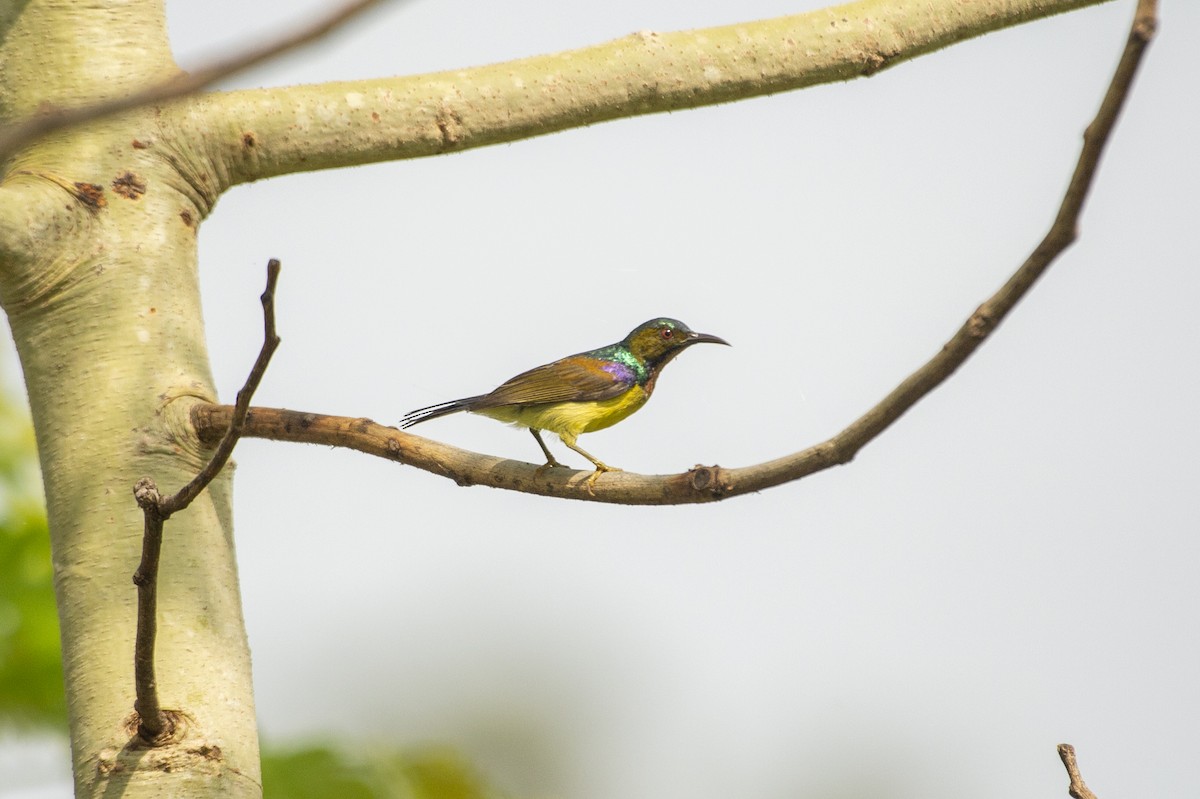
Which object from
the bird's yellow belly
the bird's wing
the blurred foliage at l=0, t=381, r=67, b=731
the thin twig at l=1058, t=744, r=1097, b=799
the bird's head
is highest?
the bird's head

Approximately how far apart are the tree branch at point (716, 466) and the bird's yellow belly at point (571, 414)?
64.4 inches

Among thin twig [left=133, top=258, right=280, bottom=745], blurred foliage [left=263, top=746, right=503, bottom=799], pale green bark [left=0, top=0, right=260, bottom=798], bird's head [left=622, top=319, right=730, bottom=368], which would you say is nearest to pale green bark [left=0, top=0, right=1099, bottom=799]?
pale green bark [left=0, top=0, right=260, bottom=798]

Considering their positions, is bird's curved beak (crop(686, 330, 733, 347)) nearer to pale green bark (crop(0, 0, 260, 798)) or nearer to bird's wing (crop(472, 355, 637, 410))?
bird's wing (crop(472, 355, 637, 410))

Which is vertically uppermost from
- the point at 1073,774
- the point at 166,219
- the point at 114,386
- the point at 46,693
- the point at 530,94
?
the point at 530,94

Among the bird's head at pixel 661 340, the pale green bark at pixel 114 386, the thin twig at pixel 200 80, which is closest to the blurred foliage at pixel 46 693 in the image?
the pale green bark at pixel 114 386

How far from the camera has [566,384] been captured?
5461 millimetres

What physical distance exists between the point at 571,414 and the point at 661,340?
88 centimetres

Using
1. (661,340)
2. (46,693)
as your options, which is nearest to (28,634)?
(46,693)

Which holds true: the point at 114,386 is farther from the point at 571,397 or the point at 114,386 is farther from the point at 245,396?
the point at 571,397

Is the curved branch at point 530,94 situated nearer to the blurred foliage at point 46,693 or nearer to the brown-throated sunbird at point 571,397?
the blurred foliage at point 46,693

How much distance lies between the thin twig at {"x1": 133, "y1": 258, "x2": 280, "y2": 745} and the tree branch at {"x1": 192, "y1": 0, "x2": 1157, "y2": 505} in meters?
0.55

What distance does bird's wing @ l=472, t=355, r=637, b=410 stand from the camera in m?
5.41

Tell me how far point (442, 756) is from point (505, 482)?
2353 millimetres

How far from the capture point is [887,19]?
3492mm
